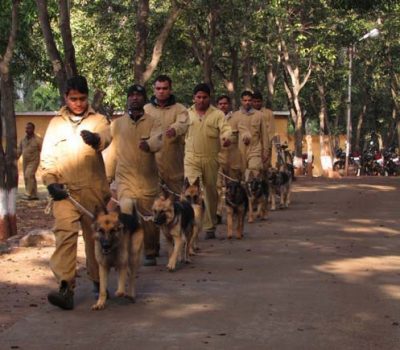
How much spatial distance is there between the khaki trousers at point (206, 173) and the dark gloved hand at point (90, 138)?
4.96 metres

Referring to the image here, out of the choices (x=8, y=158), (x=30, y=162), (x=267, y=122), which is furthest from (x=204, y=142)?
(x=30, y=162)

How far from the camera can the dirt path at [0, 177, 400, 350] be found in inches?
272

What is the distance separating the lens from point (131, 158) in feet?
32.1

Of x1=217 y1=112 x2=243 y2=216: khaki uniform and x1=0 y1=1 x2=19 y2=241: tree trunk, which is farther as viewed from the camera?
x1=0 y1=1 x2=19 y2=241: tree trunk

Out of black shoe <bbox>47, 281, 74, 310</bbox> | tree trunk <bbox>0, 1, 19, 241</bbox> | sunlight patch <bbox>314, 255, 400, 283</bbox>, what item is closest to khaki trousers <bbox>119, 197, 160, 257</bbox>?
black shoe <bbox>47, 281, 74, 310</bbox>

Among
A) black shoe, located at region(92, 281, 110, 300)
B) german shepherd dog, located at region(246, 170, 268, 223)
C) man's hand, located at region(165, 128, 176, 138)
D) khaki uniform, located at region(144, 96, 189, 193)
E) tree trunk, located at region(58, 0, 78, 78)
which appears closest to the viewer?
black shoe, located at region(92, 281, 110, 300)

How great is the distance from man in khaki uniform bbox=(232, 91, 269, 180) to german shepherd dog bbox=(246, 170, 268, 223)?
5.1 inches

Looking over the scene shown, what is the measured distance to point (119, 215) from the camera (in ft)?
26.2

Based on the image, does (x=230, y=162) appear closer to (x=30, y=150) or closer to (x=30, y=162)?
(x=30, y=162)

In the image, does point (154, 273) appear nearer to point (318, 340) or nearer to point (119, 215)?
point (119, 215)

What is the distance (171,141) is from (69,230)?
358 cm

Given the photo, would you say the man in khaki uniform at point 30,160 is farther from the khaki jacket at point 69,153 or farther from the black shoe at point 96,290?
the khaki jacket at point 69,153

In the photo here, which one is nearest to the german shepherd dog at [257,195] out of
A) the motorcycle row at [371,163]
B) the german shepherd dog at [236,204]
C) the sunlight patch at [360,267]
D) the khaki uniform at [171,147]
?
the german shepherd dog at [236,204]

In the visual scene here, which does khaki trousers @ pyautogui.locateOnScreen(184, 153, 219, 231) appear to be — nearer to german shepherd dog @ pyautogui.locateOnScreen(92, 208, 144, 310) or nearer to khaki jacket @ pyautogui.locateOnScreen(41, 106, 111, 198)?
german shepherd dog @ pyautogui.locateOnScreen(92, 208, 144, 310)
